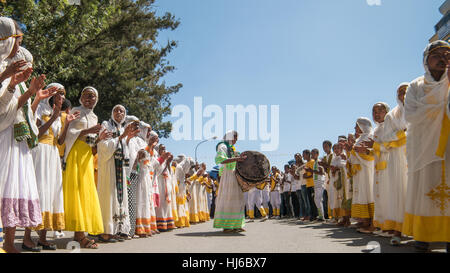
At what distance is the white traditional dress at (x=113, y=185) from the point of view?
643 centimetres

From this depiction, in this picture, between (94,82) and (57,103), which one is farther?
(94,82)

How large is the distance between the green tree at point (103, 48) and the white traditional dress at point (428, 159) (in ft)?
32.6

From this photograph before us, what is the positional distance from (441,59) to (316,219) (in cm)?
906

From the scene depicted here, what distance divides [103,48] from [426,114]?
47.0 ft

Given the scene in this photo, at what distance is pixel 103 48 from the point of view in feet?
Result: 53.4

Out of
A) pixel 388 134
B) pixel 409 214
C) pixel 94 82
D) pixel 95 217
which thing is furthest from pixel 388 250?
pixel 94 82

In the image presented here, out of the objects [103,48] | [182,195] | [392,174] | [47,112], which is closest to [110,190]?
[47,112]

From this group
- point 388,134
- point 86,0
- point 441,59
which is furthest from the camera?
point 86,0

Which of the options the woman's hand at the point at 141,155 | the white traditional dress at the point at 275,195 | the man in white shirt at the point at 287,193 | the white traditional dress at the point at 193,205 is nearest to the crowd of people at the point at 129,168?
the woman's hand at the point at 141,155

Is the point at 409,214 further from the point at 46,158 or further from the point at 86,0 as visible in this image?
the point at 86,0

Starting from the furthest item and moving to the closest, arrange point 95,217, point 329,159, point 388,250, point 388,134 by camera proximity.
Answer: point 329,159, point 388,134, point 95,217, point 388,250

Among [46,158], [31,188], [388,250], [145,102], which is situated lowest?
[388,250]

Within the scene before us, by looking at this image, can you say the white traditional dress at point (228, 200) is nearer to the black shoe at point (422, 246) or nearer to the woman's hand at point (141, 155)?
the woman's hand at point (141, 155)

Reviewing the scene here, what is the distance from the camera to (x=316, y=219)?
42.2 feet
